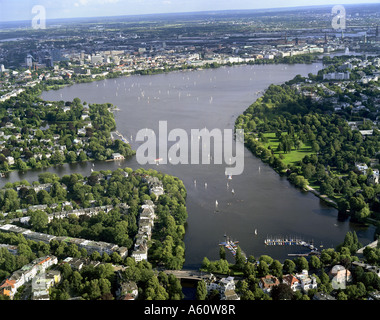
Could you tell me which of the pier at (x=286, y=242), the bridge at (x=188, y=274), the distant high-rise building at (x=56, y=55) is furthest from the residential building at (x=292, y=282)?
the distant high-rise building at (x=56, y=55)

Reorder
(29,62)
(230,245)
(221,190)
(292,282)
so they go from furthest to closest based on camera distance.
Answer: (29,62) < (221,190) < (230,245) < (292,282)

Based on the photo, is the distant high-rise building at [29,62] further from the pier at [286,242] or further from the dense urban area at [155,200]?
the pier at [286,242]

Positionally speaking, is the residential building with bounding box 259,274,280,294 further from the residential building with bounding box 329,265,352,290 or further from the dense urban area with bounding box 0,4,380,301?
the residential building with bounding box 329,265,352,290

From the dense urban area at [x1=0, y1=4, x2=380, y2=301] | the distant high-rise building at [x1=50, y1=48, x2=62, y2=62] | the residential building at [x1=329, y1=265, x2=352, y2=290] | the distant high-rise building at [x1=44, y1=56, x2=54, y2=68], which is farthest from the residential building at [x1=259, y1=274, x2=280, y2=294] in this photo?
the distant high-rise building at [x1=50, y1=48, x2=62, y2=62]

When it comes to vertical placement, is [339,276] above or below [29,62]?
below

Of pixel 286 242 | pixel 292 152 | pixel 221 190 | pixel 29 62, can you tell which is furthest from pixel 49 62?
pixel 286 242

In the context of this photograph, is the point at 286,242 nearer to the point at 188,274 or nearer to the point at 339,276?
the point at 339,276

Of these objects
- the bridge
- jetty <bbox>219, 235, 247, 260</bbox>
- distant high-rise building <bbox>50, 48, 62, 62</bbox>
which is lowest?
the bridge
